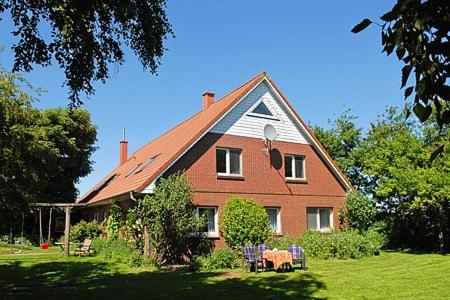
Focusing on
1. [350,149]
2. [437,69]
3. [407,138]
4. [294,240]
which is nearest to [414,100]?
[437,69]

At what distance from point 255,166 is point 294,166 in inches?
108

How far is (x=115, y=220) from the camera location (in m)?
23.4

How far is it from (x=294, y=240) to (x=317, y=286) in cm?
996

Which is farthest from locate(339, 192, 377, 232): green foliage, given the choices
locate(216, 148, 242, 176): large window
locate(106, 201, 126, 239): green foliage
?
locate(106, 201, 126, 239): green foliage

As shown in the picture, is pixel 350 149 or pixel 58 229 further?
pixel 58 229

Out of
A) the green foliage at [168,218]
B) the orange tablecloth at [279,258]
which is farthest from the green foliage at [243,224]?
the orange tablecloth at [279,258]

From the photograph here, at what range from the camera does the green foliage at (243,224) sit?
65.5 ft

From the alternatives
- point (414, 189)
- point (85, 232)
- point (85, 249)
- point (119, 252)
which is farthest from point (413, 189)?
point (85, 232)

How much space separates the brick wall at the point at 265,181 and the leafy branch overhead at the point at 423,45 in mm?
17722

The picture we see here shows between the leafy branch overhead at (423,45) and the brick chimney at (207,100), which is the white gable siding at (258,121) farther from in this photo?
the leafy branch overhead at (423,45)

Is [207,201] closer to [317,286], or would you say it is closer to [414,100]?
[317,286]

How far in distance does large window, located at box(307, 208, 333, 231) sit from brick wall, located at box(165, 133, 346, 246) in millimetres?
305

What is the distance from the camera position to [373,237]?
972 inches

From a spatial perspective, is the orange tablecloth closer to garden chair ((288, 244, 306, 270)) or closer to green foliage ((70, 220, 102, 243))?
garden chair ((288, 244, 306, 270))
